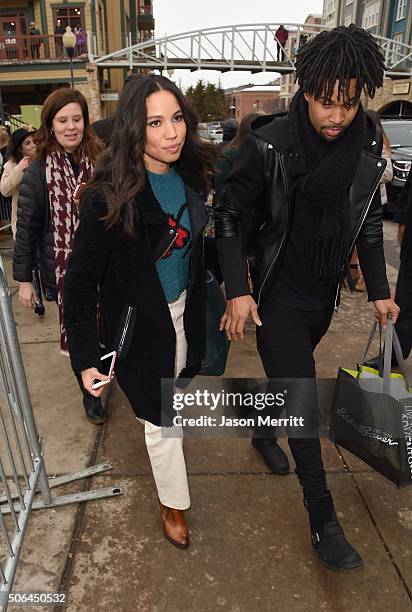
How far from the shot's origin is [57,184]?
10.5 ft

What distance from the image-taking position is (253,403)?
2697mm

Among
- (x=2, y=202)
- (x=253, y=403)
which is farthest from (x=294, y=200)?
(x=2, y=202)

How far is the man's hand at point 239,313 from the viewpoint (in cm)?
225

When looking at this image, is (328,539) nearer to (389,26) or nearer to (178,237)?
(178,237)

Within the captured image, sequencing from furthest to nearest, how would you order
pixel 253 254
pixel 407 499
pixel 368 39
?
pixel 407 499 → pixel 253 254 → pixel 368 39

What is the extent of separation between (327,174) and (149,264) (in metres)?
0.79

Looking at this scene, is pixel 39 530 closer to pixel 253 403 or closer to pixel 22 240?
pixel 253 403

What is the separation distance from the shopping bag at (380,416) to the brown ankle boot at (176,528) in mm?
858

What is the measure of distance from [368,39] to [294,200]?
67 centimetres

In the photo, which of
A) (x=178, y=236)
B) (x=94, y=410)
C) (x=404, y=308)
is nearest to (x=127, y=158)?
(x=178, y=236)

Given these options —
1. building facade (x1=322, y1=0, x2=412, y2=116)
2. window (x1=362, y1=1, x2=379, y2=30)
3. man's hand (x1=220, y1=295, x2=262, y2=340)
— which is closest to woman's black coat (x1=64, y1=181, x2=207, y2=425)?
man's hand (x1=220, y1=295, x2=262, y2=340)

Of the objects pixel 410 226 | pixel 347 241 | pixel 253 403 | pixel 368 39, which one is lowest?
pixel 253 403

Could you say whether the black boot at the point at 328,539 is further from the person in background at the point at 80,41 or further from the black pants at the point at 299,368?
the person in background at the point at 80,41

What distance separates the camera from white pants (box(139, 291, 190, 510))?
2232 mm
